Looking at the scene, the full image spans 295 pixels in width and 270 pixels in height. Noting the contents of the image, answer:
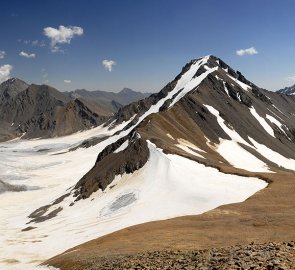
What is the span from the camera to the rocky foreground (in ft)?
71.8

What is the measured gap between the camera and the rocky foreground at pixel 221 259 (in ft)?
71.8

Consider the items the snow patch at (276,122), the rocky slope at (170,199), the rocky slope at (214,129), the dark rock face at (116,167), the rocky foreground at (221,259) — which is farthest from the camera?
the snow patch at (276,122)

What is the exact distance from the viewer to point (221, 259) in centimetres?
2452

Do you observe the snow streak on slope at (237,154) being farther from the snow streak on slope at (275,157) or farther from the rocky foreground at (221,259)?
the rocky foreground at (221,259)

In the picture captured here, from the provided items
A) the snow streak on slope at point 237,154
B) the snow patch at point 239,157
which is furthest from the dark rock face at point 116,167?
the snow streak on slope at point 237,154

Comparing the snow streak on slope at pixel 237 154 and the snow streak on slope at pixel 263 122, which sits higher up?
the snow streak on slope at pixel 263 122

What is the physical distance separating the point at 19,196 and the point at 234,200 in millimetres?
102636

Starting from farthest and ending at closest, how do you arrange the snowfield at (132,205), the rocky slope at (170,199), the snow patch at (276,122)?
the snow patch at (276,122) → the snowfield at (132,205) → the rocky slope at (170,199)

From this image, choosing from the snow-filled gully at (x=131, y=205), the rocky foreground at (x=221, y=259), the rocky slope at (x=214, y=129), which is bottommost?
the rocky foreground at (x=221, y=259)

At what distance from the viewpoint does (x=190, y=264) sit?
25.7 meters

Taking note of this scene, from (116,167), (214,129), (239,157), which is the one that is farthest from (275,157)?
(116,167)

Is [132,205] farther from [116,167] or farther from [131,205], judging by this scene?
[116,167]

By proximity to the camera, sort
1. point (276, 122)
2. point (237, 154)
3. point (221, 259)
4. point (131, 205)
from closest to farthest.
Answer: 1. point (221, 259)
2. point (131, 205)
3. point (237, 154)
4. point (276, 122)

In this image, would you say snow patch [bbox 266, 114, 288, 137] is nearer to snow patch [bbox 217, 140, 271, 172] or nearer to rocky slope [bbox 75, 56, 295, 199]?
rocky slope [bbox 75, 56, 295, 199]
